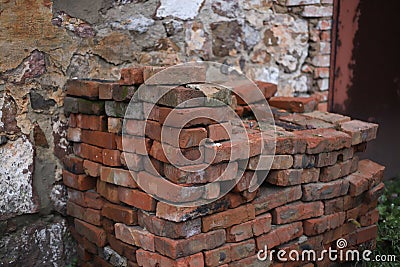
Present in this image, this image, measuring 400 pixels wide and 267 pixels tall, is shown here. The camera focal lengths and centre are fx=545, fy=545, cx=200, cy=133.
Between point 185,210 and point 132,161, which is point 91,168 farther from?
point 185,210

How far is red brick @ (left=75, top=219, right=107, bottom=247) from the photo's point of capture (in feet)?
8.39

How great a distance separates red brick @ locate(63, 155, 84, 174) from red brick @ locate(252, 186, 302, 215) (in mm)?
869

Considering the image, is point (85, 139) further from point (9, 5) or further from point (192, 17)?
point (192, 17)

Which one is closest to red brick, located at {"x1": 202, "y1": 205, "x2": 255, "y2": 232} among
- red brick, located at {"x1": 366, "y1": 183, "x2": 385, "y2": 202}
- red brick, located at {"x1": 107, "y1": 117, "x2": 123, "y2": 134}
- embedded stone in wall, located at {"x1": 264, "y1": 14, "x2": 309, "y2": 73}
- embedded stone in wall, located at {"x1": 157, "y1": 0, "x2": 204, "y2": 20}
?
red brick, located at {"x1": 107, "y1": 117, "x2": 123, "y2": 134}

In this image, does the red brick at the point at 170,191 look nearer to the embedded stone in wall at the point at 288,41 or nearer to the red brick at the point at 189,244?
the red brick at the point at 189,244

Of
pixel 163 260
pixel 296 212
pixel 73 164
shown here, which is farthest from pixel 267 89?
pixel 163 260

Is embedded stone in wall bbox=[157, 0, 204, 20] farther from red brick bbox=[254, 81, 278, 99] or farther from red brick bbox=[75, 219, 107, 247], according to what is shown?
red brick bbox=[75, 219, 107, 247]

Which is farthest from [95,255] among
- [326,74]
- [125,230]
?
[326,74]

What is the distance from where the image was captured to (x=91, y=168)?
2.58 m

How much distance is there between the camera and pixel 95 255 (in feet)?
8.77

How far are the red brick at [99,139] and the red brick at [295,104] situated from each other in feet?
3.47

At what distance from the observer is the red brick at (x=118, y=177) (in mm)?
2343

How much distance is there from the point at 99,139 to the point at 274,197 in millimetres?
842

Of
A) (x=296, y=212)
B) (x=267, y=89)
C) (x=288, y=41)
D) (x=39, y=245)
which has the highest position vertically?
(x=288, y=41)
